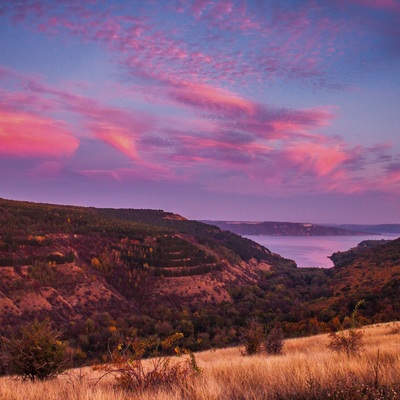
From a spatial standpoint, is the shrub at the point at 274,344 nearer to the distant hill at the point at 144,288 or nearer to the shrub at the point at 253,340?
the shrub at the point at 253,340

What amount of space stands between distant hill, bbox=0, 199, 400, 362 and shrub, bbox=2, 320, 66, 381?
97.5ft

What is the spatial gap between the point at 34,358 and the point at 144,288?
84.1 meters

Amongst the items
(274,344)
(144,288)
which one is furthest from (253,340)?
(144,288)

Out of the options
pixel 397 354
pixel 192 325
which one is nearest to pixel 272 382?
pixel 397 354

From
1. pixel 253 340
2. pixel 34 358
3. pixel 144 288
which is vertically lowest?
pixel 144 288

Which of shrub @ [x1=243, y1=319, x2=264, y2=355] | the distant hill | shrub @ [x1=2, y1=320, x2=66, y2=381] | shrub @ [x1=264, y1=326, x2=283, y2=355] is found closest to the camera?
shrub @ [x1=2, y1=320, x2=66, y2=381]

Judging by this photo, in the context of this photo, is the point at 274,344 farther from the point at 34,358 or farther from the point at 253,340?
the point at 34,358

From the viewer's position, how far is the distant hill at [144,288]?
181 ft

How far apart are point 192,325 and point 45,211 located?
82725mm

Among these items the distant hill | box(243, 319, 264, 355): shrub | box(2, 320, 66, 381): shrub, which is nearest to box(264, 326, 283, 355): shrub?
box(243, 319, 264, 355): shrub

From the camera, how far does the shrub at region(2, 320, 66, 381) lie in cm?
1002

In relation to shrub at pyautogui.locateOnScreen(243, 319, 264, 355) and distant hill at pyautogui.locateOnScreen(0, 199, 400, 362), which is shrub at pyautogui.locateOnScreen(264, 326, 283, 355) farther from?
distant hill at pyautogui.locateOnScreen(0, 199, 400, 362)

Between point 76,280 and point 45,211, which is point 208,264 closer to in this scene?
point 76,280

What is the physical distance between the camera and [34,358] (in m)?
10.2
